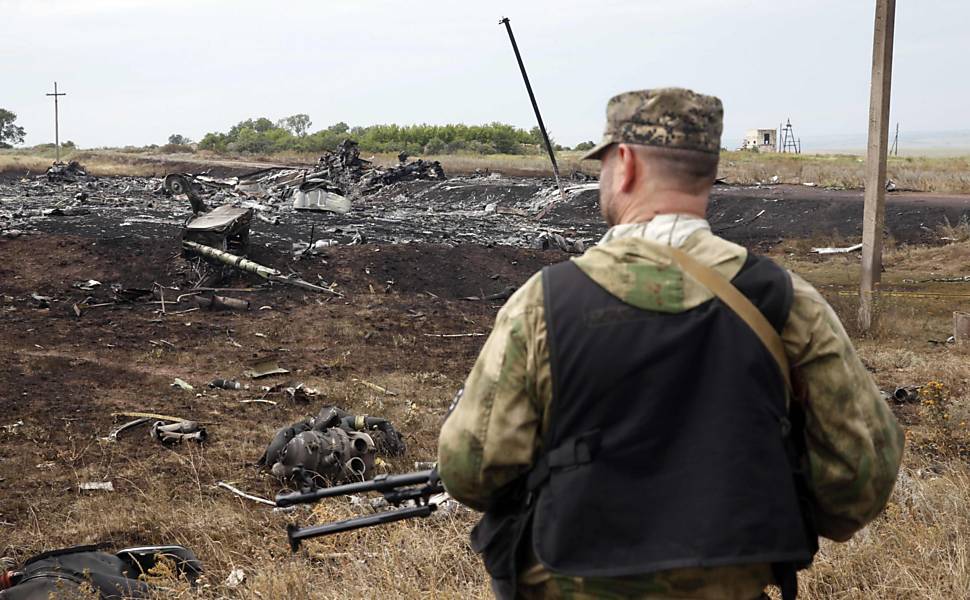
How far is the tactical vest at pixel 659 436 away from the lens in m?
1.82

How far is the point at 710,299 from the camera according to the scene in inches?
72.6

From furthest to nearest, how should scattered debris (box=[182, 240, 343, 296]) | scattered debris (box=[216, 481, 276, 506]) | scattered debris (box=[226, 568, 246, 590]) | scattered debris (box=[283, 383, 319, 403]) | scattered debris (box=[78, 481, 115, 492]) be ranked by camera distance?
scattered debris (box=[182, 240, 343, 296])
scattered debris (box=[283, 383, 319, 403])
scattered debris (box=[78, 481, 115, 492])
scattered debris (box=[216, 481, 276, 506])
scattered debris (box=[226, 568, 246, 590])

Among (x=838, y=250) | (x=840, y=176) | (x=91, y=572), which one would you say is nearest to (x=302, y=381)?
(x=91, y=572)

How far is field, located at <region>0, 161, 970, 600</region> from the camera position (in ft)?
14.2

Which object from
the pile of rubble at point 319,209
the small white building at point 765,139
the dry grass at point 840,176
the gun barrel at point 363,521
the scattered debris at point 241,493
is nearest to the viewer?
the gun barrel at point 363,521

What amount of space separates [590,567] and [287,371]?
940cm

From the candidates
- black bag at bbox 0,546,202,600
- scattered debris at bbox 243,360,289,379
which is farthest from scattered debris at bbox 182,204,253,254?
black bag at bbox 0,546,202,600

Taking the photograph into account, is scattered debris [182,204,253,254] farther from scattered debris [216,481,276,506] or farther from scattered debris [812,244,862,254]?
scattered debris [812,244,862,254]

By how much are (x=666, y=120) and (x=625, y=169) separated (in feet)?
0.41

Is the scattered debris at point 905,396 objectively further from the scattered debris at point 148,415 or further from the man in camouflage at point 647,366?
the man in camouflage at point 647,366

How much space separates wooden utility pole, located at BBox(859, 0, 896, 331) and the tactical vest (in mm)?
10479

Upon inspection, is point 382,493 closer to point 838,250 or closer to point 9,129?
point 838,250

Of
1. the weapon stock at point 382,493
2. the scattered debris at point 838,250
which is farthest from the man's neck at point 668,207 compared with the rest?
the scattered debris at point 838,250

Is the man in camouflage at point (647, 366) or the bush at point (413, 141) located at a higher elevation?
the bush at point (413, 141)
